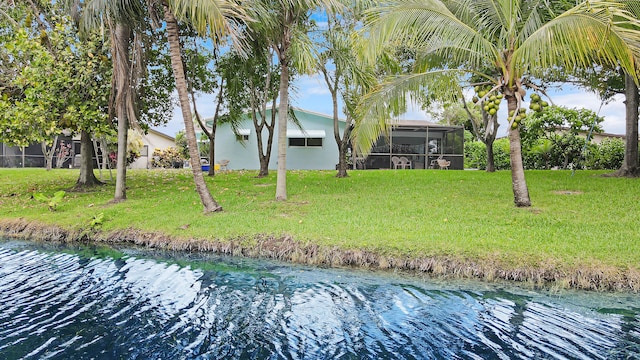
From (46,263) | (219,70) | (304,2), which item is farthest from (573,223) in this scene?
(219,70)

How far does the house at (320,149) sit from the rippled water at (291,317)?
1690 cm

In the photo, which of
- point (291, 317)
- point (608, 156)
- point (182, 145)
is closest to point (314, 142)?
point (608, 156)

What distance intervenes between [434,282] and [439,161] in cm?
1673

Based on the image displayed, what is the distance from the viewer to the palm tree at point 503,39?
20.6ft

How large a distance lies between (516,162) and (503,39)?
256 cm

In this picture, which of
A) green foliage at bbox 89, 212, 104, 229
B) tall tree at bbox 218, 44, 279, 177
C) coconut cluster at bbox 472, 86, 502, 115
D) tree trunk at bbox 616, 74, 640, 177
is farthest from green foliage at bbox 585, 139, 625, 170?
green foliage at bbox 89, 212, 104, 229

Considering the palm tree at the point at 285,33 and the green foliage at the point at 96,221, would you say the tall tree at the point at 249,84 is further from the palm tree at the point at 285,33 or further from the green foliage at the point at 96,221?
the green foliage at the point at 96,221

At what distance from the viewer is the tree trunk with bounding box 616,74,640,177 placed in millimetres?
12266

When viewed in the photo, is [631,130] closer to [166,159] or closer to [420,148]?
[420,148]

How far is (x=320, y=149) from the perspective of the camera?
2380 centimetres

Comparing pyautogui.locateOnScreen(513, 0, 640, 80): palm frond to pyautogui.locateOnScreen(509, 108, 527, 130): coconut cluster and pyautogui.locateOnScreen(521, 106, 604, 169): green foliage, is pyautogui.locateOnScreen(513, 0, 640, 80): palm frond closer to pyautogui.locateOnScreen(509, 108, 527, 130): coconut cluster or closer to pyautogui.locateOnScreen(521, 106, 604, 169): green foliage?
pyautogui.locateOnScreen(509, 108, 527, 130): coconut cluster

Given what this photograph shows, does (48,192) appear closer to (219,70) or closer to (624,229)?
(219,70)

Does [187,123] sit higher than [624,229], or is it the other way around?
[187,123]

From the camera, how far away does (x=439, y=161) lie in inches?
858
